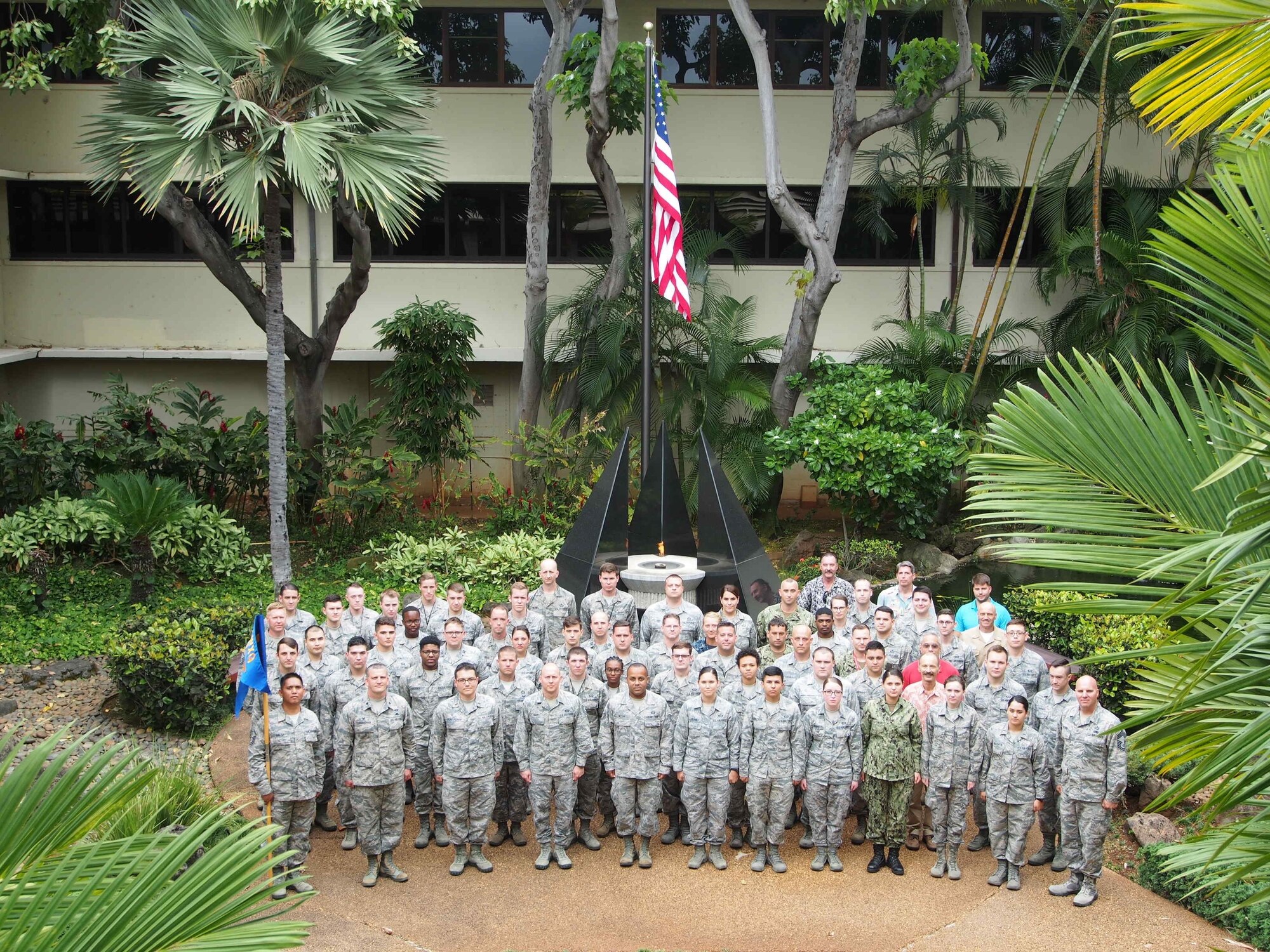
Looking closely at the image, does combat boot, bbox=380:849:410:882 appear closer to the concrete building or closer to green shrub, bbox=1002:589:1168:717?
green shrub, bbox=1002:589:1168:717

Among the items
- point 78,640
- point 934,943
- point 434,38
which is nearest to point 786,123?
point 434,38

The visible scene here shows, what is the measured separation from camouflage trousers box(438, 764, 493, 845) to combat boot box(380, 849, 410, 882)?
15.9 inches

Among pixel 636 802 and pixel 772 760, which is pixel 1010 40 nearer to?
pixel 772 760

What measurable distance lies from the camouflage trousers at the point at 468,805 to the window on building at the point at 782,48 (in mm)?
12528

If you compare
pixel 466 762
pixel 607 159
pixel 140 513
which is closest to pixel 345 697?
pixel 466 762

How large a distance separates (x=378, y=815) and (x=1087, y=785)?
176 inches

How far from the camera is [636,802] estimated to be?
8422 millimetres

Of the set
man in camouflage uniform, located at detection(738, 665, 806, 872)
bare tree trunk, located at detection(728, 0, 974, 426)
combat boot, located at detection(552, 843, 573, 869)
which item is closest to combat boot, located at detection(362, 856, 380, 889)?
combat boot, located at detection(552, 843, 573, 869)

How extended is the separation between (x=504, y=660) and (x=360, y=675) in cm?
98

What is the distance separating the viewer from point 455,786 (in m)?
8.16

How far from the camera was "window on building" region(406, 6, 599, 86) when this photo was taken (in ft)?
58.1

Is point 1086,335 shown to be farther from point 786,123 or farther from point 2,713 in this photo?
point 2,713

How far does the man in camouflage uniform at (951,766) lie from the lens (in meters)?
8.12

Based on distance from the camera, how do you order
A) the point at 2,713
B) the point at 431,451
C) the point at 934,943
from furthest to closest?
the point at 431,451, the point at 2,713, the point at 934,943
